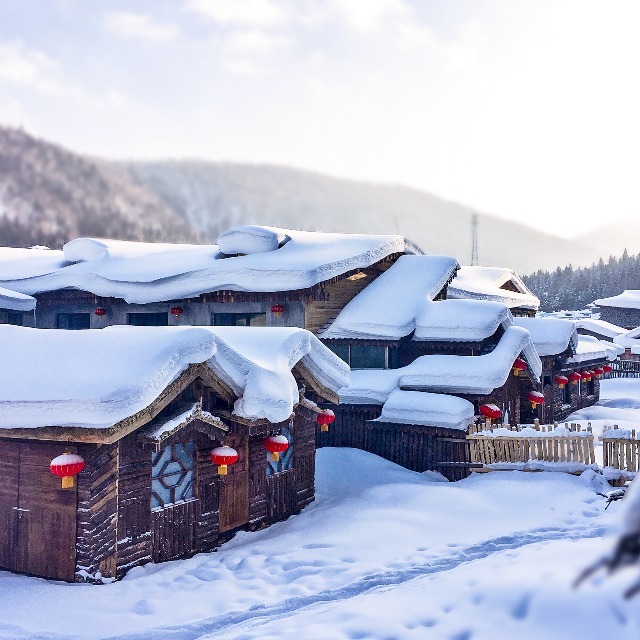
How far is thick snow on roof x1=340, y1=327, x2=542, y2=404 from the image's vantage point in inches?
698

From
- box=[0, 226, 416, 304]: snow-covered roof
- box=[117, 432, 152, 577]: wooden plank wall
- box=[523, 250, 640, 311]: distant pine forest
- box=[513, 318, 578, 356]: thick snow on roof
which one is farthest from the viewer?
box=[523, 250, 640, 311]: distant pine forest

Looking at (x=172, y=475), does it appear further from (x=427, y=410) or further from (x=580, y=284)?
(x=580, y=284)

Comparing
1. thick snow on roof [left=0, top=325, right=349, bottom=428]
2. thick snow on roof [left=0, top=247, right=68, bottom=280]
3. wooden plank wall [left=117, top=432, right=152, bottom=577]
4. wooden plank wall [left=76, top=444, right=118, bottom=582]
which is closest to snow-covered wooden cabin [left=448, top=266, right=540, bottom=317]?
thick snow on roof [left=0, top=247, right=68, bottom=280]

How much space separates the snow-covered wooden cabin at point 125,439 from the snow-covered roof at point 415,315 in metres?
7.30

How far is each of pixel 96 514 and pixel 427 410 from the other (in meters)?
10.0

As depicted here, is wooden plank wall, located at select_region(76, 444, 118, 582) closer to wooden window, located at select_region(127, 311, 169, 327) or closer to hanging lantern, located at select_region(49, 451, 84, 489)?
hanging lantern, located at select_region(49, 451, 84, 489)

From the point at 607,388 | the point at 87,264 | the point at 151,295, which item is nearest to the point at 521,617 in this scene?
the point at 151,295

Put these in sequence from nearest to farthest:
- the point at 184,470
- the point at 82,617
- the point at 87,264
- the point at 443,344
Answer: the point at 82,617, the point at 184,470, the point at 443,344, the point at 87,264

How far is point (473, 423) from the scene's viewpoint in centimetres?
1742

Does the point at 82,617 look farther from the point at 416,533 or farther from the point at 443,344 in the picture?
the point at 443,344

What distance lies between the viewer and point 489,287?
3244cm

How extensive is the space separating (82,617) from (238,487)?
4.42 metres

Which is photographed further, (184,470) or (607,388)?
(607,388)

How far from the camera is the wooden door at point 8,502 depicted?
10.0m
